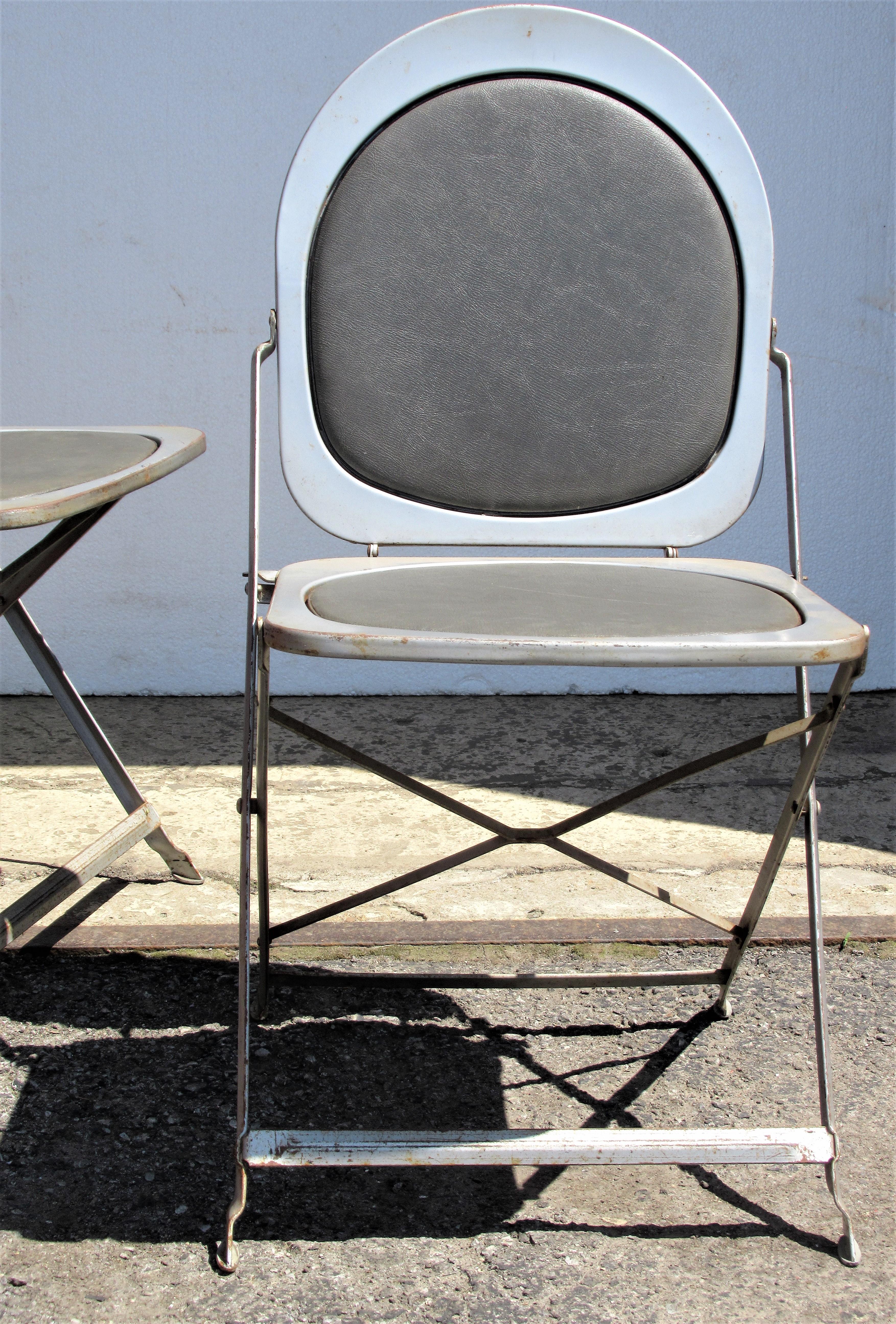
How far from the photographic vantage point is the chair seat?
106 centimetres

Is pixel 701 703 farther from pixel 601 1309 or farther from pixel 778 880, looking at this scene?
pixel 601 1309

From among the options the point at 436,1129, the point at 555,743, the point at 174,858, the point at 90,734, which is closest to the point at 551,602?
the point at 436,1129

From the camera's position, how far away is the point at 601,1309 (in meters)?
1.18

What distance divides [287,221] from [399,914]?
1079mm

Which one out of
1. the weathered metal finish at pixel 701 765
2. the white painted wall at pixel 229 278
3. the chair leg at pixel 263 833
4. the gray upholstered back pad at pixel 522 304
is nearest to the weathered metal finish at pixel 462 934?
the chair leg at pixel 263 833

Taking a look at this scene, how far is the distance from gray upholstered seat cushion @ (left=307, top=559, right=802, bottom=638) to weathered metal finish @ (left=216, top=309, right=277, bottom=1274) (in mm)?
97

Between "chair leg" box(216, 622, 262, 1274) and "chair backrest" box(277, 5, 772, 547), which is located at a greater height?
"chair backrest" box(277, 5, 772, 547)

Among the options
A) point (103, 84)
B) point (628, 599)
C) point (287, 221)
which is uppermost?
point (103, 84)

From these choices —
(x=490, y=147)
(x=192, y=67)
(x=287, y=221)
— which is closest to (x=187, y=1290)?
(x=287, y=221)

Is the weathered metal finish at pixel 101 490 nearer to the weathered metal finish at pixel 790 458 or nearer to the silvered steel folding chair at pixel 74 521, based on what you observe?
the silvered steel folding chair at pixel 74 521

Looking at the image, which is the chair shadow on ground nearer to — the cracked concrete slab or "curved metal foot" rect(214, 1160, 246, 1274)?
"curved metal foot" rect(214, 1160, 246, 1274)

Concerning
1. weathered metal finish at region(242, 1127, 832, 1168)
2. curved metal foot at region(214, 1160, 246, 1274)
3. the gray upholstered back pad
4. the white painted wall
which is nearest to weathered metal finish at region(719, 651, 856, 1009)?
weathered metal finish at region(242, 1127, 832, 1168)

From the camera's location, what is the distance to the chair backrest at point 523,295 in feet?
4.91

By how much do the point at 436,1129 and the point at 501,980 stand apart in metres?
0.22
